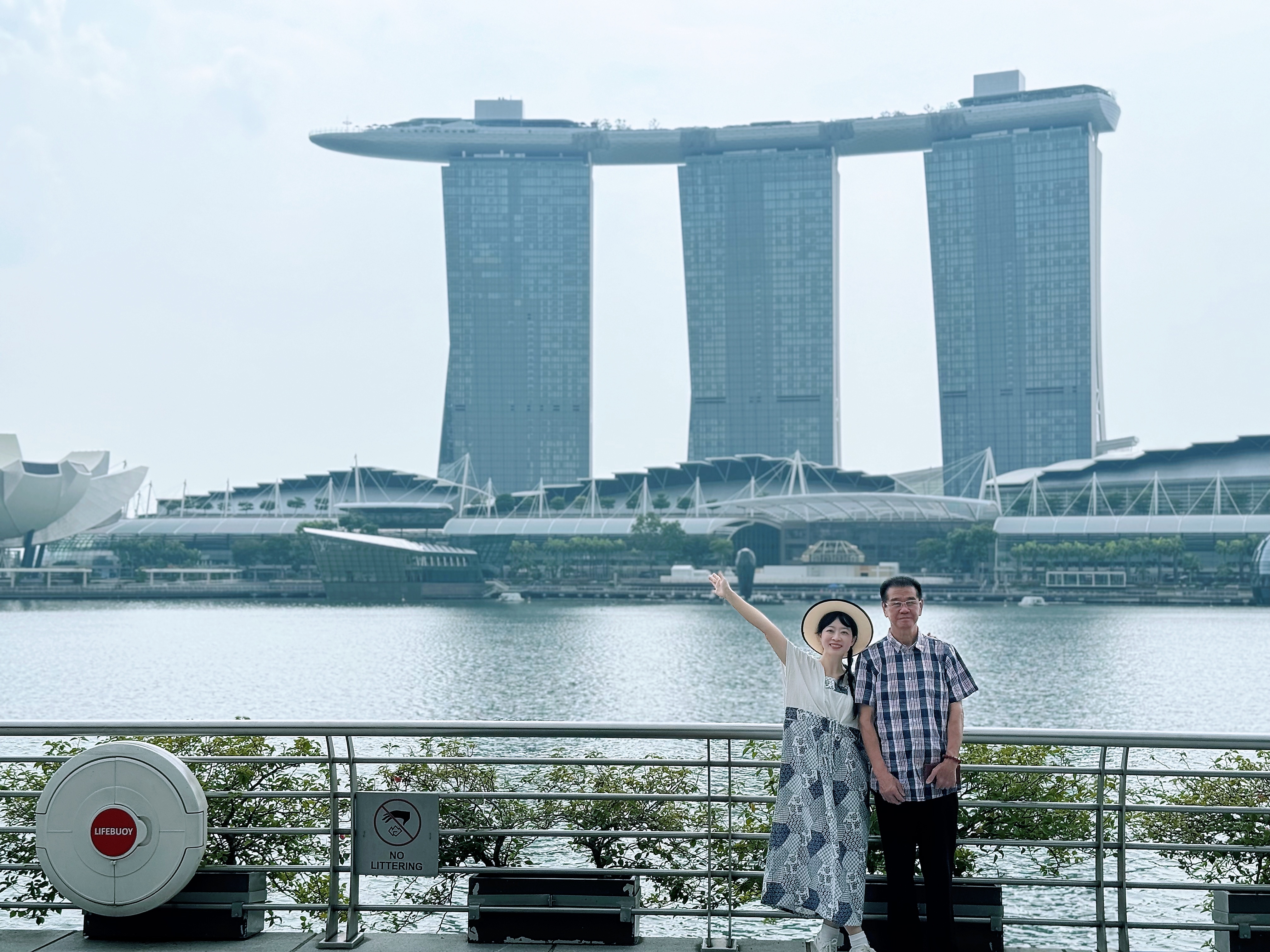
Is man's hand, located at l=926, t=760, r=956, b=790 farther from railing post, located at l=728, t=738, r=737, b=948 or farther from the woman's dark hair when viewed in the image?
railing post, located at l=728, t=738, r=737, b=948

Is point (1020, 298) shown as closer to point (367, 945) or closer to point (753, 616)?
point (753, 616)

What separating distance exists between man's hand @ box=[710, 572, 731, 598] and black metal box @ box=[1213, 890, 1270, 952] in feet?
6.69

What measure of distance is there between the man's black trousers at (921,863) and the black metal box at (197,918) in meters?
2.33

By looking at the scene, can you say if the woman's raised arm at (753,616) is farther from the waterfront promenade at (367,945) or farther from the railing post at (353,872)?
the railing post at (353,872)

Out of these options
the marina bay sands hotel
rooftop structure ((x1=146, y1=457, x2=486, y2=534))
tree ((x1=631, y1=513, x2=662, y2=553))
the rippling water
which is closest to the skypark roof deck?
the marina bay sands hotel

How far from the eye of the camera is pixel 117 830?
500 cm

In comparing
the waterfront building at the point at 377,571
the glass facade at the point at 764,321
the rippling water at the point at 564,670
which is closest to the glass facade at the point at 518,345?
the glass facade at the point at 764,321

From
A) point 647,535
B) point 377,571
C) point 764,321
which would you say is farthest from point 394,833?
point 764,321

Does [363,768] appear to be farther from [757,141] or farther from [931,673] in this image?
[757,141]

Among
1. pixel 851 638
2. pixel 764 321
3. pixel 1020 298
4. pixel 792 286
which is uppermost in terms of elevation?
pixel 792 286

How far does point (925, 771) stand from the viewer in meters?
4.79

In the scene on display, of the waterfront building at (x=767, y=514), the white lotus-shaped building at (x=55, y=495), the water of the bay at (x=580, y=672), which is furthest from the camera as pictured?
the waterfront building at (x=767, y=514)

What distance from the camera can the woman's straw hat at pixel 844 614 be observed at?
16.5ft

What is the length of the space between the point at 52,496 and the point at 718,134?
70075 millimetres
